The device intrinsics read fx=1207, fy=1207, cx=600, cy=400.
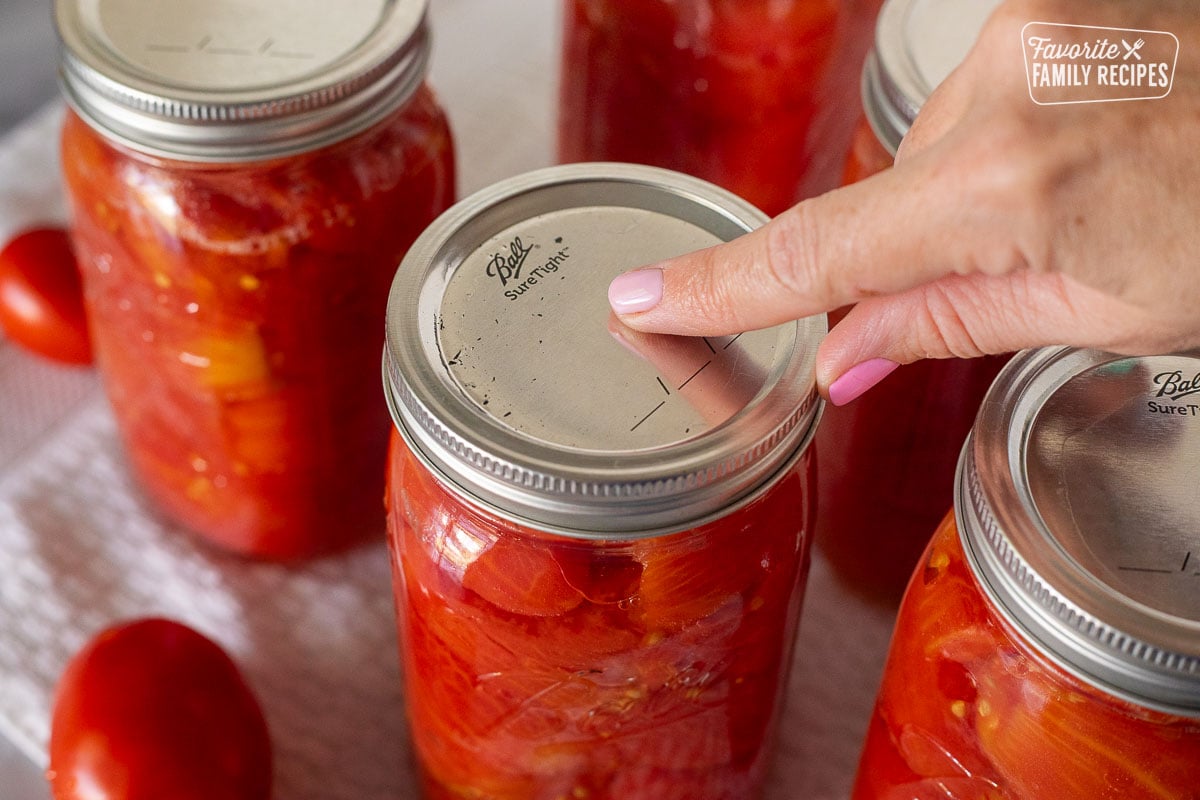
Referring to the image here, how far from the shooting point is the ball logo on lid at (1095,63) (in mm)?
474

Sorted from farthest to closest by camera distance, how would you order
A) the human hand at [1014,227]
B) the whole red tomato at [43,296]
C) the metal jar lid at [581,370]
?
1. the whole red tomato at [43,296]
2. the metal jar lid at [581,370]
3. the human hand at [1014,227]

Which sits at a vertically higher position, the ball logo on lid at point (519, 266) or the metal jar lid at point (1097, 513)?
the ball logo on lid at point (519, 266)

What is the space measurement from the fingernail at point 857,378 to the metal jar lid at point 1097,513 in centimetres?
6

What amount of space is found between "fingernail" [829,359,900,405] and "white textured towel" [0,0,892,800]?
0.37m

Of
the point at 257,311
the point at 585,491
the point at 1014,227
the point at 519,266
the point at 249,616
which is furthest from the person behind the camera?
the point at 249,616

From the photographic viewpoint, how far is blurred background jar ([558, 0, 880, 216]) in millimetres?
901

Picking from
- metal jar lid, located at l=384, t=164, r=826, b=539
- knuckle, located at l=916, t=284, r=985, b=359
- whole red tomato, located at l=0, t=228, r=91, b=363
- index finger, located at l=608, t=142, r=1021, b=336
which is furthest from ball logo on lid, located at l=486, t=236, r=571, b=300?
whole red tomato, located at l=0, t=228, r=91, b=363

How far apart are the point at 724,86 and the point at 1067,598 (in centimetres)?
53

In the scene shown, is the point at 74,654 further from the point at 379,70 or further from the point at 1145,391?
the point at 1145,391

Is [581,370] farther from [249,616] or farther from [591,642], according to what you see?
[249,616]

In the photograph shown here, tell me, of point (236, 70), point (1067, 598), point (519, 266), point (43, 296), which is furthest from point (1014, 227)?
point (43, 296)

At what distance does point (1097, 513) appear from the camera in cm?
56

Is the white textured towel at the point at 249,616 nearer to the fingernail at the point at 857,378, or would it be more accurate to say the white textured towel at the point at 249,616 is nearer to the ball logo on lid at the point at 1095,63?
the fingernail at the point at 857,378

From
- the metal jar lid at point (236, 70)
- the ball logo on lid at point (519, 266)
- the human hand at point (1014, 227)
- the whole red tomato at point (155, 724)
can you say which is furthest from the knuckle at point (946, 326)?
the whole red tomato at point (155, 724)
